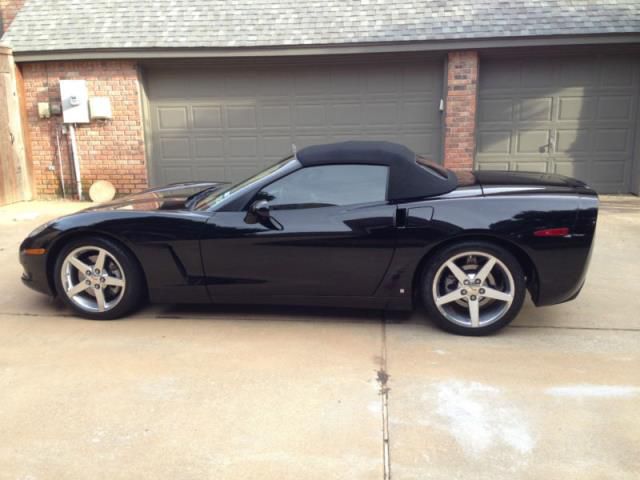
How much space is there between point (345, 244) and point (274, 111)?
21.2ft

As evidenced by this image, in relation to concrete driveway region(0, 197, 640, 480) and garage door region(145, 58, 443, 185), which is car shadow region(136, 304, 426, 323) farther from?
garage door region(145, 58, 443, 185)

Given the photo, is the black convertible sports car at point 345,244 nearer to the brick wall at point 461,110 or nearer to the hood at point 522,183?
the hood at point 522,183

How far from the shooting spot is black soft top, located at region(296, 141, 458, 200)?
4207 mm

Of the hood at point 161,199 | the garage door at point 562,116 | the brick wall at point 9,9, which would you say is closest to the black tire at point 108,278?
the hood at point 161,199

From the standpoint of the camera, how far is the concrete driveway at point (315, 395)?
2.74 metres

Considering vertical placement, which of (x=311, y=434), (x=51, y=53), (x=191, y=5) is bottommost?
(x=311, y=434)

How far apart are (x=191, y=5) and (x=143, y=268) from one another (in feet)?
24.2

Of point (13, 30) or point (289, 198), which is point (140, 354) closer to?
point (289, 198)

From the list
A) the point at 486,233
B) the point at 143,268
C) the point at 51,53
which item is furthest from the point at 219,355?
the point at 51,53

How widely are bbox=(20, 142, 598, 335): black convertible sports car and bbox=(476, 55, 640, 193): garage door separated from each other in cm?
562

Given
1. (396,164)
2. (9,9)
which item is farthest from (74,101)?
(396,164)

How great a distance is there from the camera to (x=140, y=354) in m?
3.95

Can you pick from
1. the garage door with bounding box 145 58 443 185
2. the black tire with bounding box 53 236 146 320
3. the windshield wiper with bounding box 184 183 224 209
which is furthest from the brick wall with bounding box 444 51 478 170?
the black tire with bounding box 53 236 146 320

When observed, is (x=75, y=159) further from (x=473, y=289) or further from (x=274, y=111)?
(x=473, y=289)
